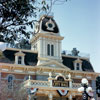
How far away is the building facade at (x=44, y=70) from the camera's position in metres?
25.4

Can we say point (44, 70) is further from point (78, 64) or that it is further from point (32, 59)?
point (78, 64)

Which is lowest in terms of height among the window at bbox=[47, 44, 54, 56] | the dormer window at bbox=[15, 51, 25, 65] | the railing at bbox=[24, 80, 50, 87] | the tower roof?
the railing at bbox=[24, 80, 50, 87]

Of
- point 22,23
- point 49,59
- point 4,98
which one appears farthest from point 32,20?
point 49,59

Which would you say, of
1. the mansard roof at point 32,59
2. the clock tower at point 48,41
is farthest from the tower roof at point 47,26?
the mansard roof at point 32,59

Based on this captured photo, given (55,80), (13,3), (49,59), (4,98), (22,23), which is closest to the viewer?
(13,3)

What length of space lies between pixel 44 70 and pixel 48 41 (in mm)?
4168

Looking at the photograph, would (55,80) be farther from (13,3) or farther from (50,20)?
(13,3)

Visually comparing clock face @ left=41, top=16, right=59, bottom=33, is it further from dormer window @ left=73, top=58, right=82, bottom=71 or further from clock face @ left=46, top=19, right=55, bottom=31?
dormer window @ left=73, top=58, right=82, bottom=71

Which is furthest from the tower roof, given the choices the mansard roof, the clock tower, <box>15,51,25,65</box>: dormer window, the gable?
the gable

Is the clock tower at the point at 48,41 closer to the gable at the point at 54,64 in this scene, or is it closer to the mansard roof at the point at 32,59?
the gable at the point at 54,64

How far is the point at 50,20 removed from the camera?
1232 inches

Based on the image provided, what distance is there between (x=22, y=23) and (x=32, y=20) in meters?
0.38

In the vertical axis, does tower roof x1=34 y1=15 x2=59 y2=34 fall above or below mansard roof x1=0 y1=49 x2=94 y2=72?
above

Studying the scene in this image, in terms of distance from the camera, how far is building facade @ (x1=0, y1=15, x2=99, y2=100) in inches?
1001
